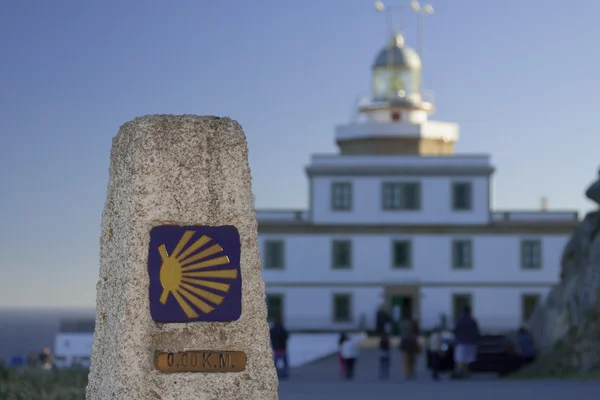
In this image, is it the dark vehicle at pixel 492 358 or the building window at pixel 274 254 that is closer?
the dark vehicle at pixel 492 358

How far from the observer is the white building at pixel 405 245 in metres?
49.1

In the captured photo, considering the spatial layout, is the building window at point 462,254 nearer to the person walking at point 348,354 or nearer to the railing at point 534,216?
the railing at point 534,216

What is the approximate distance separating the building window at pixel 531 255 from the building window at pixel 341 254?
24.1ft

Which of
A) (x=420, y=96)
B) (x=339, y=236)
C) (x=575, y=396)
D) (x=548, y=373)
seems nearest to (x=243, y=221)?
(x=575, y=396)

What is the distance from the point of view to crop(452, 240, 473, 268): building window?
4969 cm

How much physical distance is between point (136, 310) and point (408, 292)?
141 ft

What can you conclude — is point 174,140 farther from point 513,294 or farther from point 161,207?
point 513,294

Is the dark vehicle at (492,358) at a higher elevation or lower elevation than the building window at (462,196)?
lower

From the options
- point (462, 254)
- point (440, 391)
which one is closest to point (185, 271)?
point (440, 391)

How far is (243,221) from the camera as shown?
7027mm

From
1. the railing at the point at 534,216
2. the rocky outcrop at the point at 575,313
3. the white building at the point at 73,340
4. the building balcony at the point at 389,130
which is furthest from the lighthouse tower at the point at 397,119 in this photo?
the rocky outcrop at the point at 575,313

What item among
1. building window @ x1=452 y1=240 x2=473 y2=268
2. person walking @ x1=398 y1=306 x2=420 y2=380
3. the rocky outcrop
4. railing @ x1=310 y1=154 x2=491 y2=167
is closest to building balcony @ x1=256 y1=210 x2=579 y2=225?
building window @ x1=452 y1=240 x2=473 y2=268

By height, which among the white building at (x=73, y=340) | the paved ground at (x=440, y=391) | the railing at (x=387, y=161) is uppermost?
the railing at (x=387, y=161)

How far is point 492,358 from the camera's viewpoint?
21.6 meters
